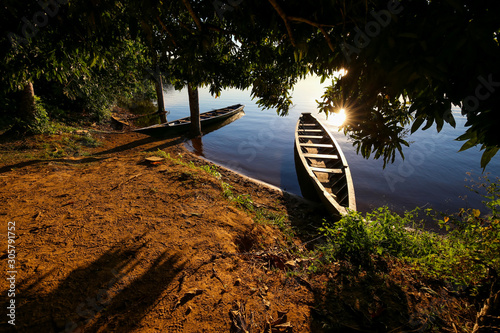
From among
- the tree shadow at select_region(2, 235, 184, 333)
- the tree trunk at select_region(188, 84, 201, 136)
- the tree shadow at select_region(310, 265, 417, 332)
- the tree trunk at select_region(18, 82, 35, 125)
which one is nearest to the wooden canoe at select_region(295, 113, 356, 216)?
the tree shadow at select_region(310, 265, 417, 332)

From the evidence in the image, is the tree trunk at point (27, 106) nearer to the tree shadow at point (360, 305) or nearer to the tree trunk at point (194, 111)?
the tree trunk at point (194, 111)

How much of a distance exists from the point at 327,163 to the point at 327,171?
150 centimetres

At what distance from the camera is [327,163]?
8266mm

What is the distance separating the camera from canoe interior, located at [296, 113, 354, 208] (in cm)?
595

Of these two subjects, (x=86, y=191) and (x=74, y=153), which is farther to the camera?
(x=74, y=153)

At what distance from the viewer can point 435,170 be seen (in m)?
10.8

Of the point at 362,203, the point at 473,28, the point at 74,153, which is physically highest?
the point at 473,28

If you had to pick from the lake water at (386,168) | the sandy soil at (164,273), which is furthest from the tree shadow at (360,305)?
the lake water at (386,168)

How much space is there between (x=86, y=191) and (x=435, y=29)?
5086mm

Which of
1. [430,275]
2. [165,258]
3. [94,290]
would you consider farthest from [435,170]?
[94,290]

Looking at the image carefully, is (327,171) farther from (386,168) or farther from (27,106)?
(27,106)

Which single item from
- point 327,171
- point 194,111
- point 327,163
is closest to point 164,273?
point 327,171

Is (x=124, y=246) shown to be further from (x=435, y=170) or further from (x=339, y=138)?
(x=339, y=138)

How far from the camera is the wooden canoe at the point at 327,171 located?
520cm
